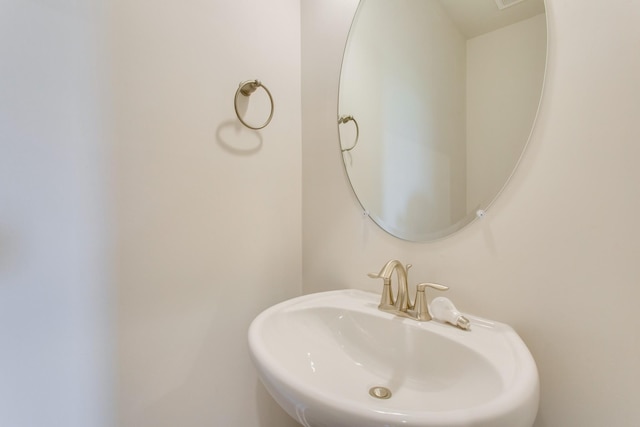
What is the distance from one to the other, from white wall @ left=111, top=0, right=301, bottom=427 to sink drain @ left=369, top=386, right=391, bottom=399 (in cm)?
48

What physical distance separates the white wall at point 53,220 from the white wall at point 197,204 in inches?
1.9

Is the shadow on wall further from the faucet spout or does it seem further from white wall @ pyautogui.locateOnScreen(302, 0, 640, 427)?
white wall @ pyautogui.locateOnScreen(302, 0, 640, 427)

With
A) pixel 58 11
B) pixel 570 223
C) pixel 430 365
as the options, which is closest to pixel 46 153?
pixel 58 11

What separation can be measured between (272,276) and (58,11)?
2.97ft

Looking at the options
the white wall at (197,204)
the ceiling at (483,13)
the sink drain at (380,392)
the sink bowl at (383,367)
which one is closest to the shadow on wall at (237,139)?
the white wall at (197,204)

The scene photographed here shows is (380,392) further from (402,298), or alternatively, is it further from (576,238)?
(576,238)

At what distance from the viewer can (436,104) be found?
0.79 meters

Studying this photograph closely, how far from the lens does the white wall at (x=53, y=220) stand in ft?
1.88

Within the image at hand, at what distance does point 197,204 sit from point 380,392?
716 millimetres

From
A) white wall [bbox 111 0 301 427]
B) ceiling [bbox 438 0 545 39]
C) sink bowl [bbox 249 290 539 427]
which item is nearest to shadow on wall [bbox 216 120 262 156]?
→ white wall [bbox 111 0 301 427]

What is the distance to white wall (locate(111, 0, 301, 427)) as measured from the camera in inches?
28.4

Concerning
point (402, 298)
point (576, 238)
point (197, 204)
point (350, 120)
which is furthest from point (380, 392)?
point (350, 120)

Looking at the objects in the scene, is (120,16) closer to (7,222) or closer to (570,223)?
(7,222)

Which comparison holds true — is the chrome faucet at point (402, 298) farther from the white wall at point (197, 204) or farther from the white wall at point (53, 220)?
the white wall at point (53, 220)
